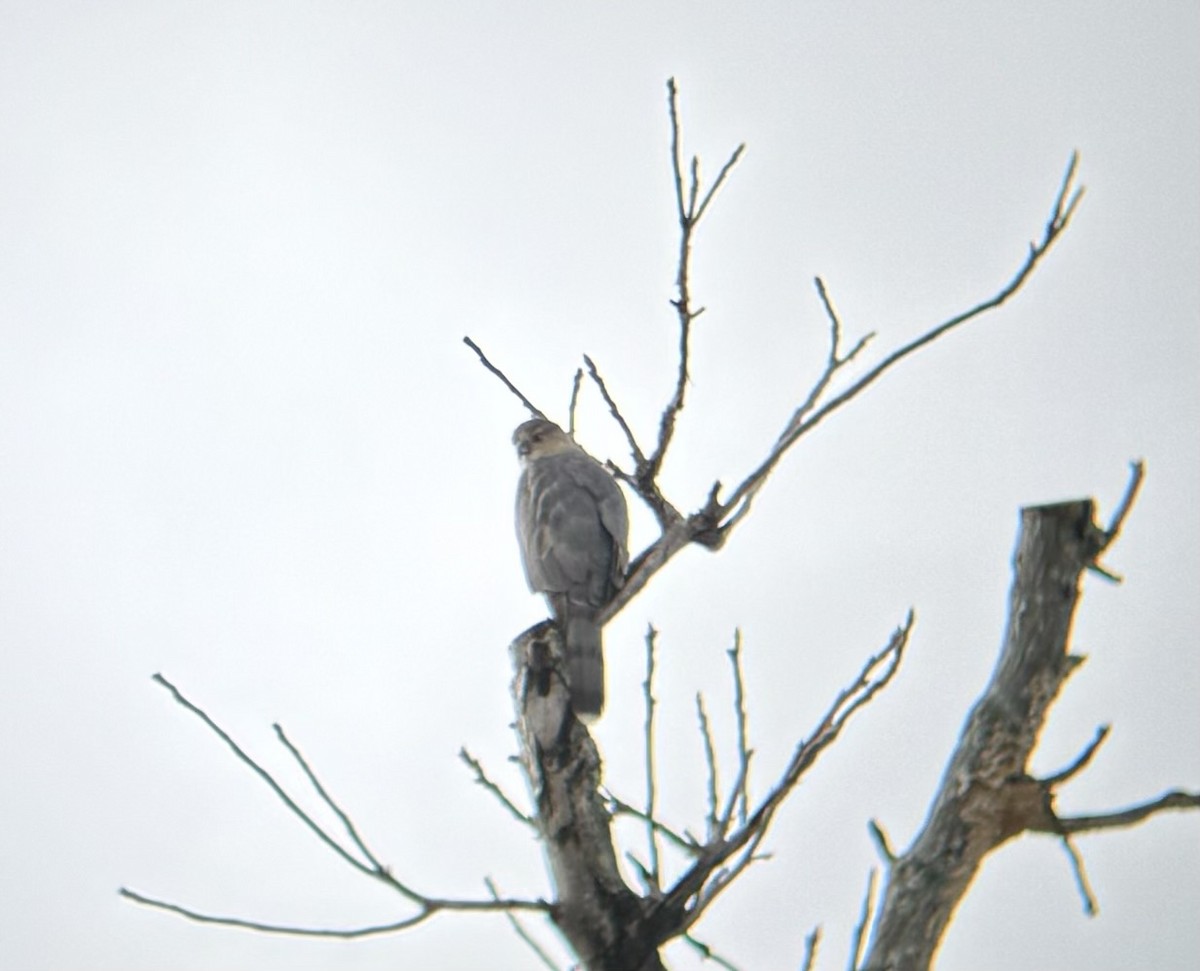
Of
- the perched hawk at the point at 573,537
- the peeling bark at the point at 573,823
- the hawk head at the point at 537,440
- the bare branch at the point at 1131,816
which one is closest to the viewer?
the bare branch at the point at 1131,816

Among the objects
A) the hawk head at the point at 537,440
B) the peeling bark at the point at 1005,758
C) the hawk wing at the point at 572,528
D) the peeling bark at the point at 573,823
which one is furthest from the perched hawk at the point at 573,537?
the peeling bark at the point at 1005,758

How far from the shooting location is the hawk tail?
165 inches

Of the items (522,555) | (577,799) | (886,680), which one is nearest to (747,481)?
(886,680)

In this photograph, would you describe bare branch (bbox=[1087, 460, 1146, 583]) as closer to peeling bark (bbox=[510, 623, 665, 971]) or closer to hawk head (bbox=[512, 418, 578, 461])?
peeling bark (bbox=[510, 623, 665, 971])

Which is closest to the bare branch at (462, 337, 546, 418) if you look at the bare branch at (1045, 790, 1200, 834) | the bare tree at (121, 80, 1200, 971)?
the bare tree at (121, 80, 1200, 971)

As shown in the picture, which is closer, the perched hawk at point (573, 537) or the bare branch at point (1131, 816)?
the bare branch at point (1131, 816)

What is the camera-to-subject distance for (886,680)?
2883 millimetres

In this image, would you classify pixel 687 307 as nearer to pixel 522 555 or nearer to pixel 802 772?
pixel 802 772

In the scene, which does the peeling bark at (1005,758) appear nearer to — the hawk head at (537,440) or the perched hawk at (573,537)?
the perched hawk at (573,537)

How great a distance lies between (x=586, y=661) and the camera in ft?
15.4

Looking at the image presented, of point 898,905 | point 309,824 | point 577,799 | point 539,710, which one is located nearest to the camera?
point 898,905

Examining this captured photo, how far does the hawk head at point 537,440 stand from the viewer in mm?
6953

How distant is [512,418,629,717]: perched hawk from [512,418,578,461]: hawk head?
20 cm

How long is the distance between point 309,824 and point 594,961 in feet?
2.24
